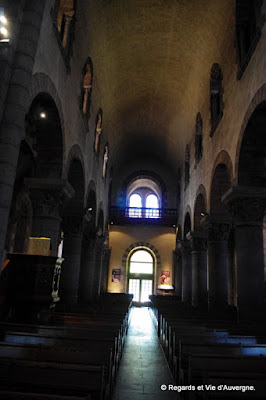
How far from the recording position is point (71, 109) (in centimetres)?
949

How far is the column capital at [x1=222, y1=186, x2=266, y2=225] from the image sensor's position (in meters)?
8.40

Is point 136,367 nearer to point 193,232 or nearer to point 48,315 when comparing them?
point 48,315

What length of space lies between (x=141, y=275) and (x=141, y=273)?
0.15m

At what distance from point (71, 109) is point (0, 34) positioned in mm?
4138

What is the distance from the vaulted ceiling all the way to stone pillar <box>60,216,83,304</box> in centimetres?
567

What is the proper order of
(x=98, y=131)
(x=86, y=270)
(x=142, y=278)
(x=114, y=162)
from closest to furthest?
(x=86, y=270), (x=98, y=131), (x=114, y=162), (x=142, y=278)

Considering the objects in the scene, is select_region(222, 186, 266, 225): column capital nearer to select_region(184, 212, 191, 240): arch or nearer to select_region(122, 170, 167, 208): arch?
select_region(184, 212, 191, 240): arch

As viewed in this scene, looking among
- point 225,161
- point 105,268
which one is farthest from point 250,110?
point 105,268

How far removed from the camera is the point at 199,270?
14.7 m

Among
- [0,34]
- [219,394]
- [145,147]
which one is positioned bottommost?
[219,394]

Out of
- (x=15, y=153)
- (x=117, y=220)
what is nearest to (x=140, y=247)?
(x=117, y=220)

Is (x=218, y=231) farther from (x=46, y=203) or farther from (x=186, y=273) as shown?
(x=186, y=273)

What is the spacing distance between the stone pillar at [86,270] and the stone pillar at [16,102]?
10170mm

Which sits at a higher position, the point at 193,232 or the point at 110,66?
the point at 110,66
